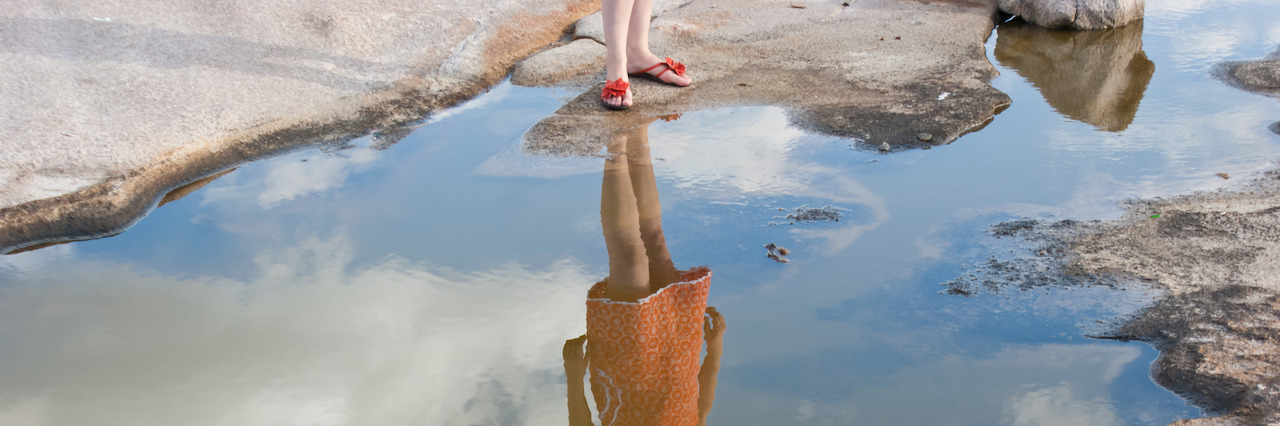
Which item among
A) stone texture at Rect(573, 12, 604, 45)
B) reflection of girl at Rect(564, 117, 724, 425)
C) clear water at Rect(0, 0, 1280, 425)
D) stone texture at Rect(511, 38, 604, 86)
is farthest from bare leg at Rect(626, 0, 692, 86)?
reflection of girl at Rect(564, 117, 724, 425)

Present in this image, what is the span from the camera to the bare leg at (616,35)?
3.20m

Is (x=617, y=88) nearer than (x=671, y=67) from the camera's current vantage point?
Yes

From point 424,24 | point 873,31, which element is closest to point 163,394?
point 424,24

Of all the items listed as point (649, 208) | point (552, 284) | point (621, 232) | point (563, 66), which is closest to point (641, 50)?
point (563, 66)

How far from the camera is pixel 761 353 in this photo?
2.04 metres

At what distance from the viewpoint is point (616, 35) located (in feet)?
10.7

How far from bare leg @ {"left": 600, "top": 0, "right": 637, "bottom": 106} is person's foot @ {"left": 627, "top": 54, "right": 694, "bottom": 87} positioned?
0.28 meters

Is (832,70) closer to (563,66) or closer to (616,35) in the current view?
(616,35)

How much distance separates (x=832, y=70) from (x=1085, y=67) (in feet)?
4.11

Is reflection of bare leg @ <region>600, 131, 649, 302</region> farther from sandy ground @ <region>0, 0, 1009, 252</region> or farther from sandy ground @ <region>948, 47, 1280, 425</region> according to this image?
sandy ground @ <region>948, 47, 1280, 425</region>

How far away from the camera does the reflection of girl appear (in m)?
1.92

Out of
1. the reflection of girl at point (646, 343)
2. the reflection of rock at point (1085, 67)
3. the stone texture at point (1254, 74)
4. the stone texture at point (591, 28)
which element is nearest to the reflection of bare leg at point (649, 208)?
the reflection of girl at point (646, 343)

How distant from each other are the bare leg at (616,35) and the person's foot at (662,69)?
0.91ft

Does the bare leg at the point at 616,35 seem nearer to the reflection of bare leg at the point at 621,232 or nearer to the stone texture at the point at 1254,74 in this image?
the reflection of bare leg at the point at 621,232
